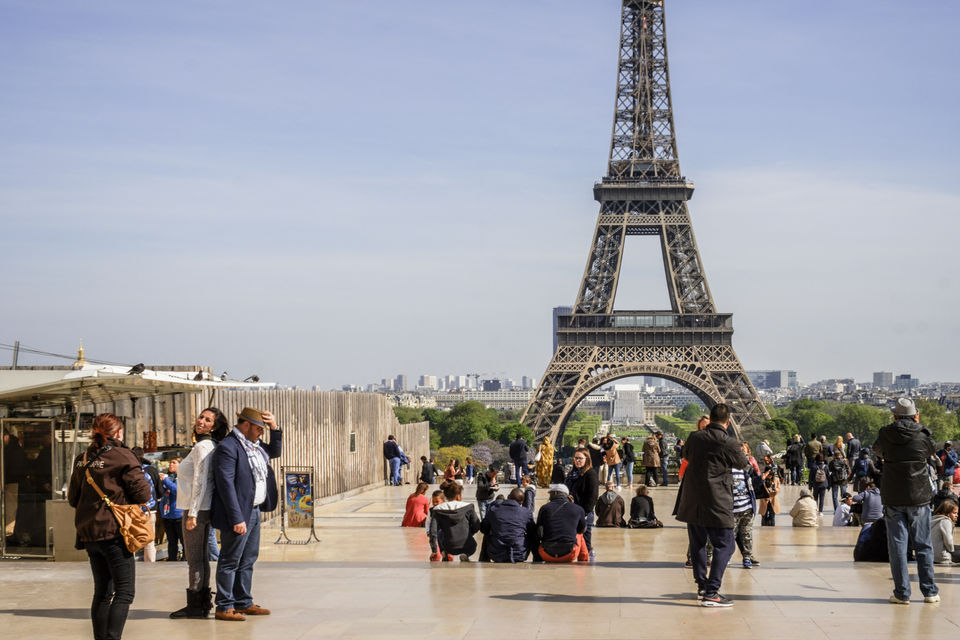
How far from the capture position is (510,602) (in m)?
10.1

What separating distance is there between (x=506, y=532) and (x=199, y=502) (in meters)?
4.59

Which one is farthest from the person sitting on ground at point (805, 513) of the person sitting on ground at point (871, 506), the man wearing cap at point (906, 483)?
the man wearing cap at point (906, 483)

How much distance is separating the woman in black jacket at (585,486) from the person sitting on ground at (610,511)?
411 centimetres

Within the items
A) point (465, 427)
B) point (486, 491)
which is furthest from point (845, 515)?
point (465, 427)

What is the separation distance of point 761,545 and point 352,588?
7303mm

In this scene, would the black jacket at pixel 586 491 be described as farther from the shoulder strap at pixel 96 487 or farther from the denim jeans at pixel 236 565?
the shoulder strap at pixel 96 487

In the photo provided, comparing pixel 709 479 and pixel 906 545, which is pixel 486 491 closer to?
pixel 709 479

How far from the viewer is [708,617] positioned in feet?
31.3

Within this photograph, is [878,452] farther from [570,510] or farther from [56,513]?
[56,513]

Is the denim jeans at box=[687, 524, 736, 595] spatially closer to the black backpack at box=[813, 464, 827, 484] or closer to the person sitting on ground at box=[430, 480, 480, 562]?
the person sitting on ground at box=[430, 480, 480, 562]

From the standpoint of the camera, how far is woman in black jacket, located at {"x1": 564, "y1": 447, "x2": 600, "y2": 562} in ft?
45.8

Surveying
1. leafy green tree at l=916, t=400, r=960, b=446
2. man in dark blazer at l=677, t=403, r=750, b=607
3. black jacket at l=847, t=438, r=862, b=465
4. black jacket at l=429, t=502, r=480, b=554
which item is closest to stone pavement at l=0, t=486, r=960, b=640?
man in dark blazer at l=677, t=403, r=750, b=607

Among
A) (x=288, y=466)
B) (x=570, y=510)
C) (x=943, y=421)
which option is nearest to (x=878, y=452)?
(x=570, y=510)

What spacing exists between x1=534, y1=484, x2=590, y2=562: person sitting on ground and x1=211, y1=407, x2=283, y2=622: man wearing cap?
4180mm
